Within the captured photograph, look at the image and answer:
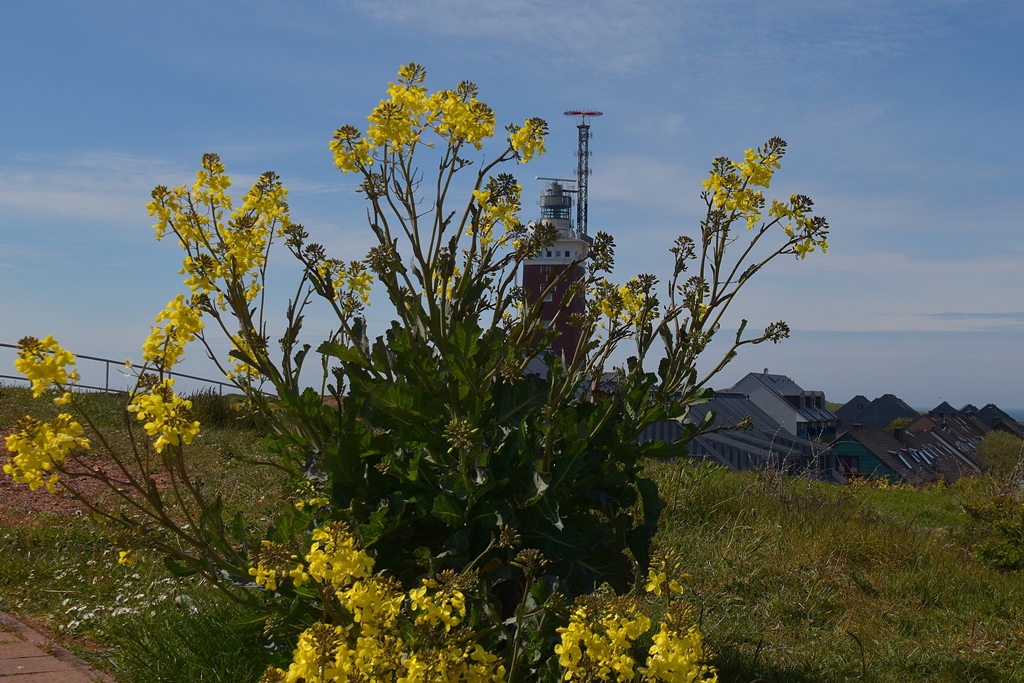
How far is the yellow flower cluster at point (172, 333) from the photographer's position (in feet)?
7.97

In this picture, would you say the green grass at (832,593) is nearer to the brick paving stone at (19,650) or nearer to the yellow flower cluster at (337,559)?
the yellow flower cluster at (337,559)

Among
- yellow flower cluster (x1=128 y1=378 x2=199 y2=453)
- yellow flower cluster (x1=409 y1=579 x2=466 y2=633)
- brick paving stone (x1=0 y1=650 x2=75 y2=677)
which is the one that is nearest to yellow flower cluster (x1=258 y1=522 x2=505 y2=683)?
yellow flower cluster (x1=409 y1=579 x2=466 y2=633)

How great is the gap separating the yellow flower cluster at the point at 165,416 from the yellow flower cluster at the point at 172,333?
0.21 meters

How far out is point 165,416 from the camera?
7.15 feet

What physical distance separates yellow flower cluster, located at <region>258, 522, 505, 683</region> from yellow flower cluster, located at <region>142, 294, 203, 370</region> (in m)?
0.70

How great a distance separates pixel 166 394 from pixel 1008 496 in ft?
22.0

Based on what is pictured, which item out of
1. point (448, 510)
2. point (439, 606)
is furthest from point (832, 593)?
point (439, 606)

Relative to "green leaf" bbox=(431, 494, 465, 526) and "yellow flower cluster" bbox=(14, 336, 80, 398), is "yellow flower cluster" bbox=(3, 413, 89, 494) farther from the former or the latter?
"green leaf" bbox=(431, 494, 465, 526)

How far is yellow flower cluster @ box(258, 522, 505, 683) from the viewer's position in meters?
1.97

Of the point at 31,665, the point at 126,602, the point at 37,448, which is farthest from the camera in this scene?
the point at 126,602

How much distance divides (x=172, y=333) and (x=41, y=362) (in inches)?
13.7

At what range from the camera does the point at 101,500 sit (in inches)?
219

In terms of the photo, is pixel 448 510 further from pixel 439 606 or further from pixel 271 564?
pixel 271 564

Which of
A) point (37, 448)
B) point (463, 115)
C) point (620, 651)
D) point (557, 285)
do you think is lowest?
point (620, 651)
